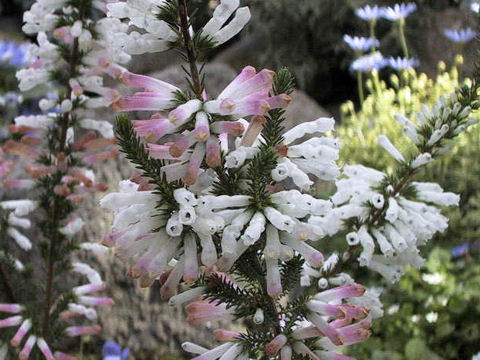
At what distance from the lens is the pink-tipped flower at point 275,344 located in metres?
1.02

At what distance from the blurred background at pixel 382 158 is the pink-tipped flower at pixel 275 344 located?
1.59 ft

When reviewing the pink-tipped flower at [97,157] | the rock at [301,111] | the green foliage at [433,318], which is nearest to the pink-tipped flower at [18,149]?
the pink-tipped flower at [97,157]

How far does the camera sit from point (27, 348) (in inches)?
60.1

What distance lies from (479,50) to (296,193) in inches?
23.0

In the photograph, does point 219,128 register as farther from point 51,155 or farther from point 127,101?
point 51,155

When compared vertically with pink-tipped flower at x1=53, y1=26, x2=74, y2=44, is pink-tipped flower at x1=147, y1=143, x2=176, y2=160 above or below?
above

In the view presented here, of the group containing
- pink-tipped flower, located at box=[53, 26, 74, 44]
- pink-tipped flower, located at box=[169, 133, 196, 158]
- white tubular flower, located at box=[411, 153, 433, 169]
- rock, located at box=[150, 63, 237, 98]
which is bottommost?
rock, located at box=[150, 63, 237, 98]

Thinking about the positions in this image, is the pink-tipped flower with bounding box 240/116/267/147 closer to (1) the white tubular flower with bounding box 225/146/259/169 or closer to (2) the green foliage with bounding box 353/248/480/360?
(1) the white tubular flower with bounding box 225/146/259/169

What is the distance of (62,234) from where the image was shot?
1.71 metres

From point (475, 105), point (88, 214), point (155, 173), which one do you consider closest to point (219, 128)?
point (155, 173)

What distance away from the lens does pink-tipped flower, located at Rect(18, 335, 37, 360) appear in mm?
1490

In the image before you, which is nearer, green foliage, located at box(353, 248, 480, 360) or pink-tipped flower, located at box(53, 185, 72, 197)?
pink-tipped flower, located at box(53, 185, 72, 197)

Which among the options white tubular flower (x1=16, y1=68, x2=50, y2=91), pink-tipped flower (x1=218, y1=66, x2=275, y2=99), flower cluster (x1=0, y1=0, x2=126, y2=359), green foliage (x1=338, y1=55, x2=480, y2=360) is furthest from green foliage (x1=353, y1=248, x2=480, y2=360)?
pink-tipped flower (x1=218, y1=66, x2=275, y2=99)

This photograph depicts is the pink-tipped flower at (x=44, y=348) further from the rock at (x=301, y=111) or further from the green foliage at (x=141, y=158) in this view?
the rock at (x=301, y=111)
